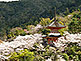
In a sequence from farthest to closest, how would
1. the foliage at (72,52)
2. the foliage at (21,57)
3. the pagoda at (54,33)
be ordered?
the pagoda at (54,33) < the foliage at (72,52) < the foliage at (21,57)

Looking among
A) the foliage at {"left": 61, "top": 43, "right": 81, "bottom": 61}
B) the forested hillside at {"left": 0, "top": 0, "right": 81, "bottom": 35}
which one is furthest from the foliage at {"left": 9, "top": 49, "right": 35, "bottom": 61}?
the forested hillside at {"left": 0, "top": 0, "right": 81, "bottom": 35}

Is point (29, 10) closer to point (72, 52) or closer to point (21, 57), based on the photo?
point (72, 52)

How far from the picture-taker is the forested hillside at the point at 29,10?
1951 inches

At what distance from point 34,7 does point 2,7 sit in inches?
409

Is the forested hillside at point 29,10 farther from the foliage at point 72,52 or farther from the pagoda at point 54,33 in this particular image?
the foliage at point 72,52

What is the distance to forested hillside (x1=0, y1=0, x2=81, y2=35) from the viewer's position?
49.6 m

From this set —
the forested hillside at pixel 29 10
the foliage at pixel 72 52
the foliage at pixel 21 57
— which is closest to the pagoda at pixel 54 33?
the foliage at pixel 72 52

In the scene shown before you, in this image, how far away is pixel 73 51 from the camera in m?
16.2

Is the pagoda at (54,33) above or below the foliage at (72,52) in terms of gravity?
above

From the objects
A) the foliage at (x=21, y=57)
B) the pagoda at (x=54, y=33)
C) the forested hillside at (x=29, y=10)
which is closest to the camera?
the foliage at (x=21, y=57)

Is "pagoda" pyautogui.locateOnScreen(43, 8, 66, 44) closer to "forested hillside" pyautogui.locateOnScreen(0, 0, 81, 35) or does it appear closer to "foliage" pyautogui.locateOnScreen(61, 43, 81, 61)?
"foliage" pyautogui.locateOnScreen(61, 43, 81, 61)

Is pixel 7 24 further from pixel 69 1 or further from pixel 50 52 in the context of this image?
pixel 50 52

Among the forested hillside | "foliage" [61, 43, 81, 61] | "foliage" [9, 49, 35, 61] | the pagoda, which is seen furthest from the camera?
the forested hillside

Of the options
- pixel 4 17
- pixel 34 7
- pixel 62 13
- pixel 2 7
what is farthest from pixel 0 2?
pixel 62 13
